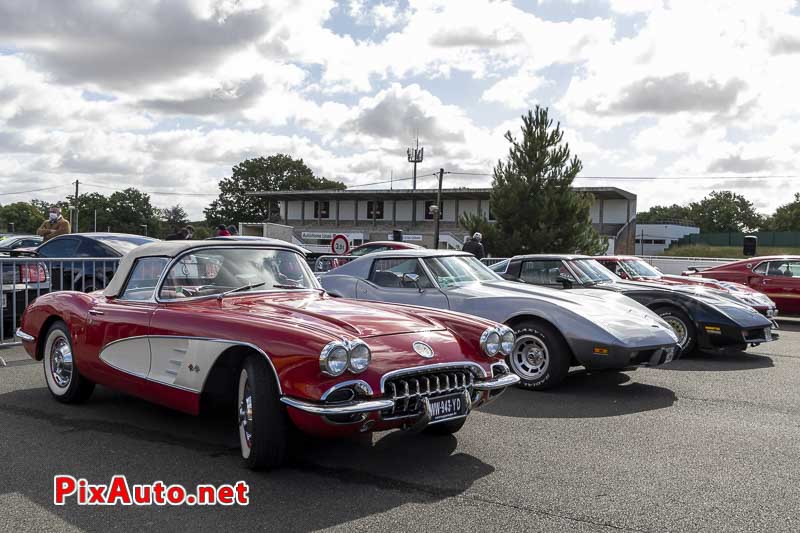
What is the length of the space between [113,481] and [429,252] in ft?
15.4

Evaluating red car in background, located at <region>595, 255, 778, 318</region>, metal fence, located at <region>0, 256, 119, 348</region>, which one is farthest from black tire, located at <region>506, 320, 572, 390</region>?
metal fence, located at <region>0, 256, 119, 348</region>

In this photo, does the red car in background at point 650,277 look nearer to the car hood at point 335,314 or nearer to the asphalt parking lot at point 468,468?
the asphalt parking lot at point 468,468

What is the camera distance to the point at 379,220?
51406mm

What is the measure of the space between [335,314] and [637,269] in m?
8.90

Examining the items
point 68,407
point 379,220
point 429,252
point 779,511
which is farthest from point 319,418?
point 379,220

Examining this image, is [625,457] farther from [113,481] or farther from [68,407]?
[68,407]

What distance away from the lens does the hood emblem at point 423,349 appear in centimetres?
418

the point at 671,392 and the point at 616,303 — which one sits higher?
the point at 616,303

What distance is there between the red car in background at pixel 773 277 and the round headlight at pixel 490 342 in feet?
34.7

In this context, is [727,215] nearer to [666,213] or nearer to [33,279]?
[666,213]

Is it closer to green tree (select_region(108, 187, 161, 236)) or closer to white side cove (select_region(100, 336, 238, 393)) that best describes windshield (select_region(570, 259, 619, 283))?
white side cove (select_region(100, 336, 238, 393))

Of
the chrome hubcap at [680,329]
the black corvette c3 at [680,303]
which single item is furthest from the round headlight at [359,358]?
the chrome hubcap at [680,329]

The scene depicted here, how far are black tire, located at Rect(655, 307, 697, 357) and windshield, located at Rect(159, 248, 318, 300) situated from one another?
18.9ft

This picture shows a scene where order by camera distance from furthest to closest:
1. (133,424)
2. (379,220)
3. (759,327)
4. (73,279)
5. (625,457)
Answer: (379,220) → (73,279) → (759,327) → (133,424) → (625,457)
